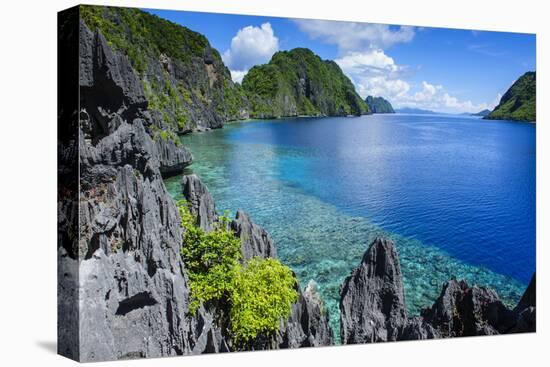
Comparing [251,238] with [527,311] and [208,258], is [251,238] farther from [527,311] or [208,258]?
[527,311]

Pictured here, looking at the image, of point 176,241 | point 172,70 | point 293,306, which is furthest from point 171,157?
point 293,306

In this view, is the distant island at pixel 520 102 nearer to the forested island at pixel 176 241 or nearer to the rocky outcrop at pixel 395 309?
the forested island at pixel 176 241

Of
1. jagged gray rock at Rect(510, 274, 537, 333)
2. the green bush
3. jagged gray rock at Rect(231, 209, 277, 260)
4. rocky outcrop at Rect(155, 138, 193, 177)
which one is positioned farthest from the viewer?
jagged gray rock at Rect(510, 274, 537, 333)

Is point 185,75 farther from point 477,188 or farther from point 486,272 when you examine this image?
point 486,272

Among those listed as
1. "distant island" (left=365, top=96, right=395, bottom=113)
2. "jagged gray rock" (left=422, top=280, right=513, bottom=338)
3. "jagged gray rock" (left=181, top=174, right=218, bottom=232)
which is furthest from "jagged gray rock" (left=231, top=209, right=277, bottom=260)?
"distant island" (left=365, top=96, right=395, bottom=113)

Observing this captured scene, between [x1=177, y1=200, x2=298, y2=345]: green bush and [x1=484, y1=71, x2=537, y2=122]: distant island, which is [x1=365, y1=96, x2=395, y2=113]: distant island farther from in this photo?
[x1=177, y1=200, x2=298, y2=345]: green bush

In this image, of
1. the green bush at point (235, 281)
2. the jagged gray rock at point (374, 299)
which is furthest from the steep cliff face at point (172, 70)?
the jagged gray rock at point (374, 299)

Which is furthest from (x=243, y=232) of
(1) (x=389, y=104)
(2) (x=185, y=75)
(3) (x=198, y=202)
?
(1) (x=389, y=104)
